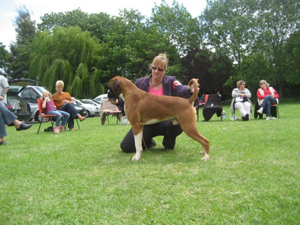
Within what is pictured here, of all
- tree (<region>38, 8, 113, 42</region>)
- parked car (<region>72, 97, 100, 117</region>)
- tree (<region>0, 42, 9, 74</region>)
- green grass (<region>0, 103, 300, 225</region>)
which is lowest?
green grass (<region>0, 103, 300, 225</region>)

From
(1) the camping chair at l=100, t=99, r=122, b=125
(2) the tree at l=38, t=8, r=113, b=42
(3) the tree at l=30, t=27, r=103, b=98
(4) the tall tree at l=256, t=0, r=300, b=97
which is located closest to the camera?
(1) the camping chair at l=100, t=99, r=122, b=125

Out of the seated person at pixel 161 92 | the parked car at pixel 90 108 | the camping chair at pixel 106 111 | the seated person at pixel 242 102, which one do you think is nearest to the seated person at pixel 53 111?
the camping chair at pixel 106 111

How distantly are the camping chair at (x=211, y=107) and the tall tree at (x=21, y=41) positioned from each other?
45.1m

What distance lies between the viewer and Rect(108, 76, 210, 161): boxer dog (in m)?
4.39

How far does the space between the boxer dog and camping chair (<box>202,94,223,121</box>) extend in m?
8.24

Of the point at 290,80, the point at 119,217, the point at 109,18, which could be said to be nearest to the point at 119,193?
the point at 119,217

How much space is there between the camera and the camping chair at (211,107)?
12.7 meters

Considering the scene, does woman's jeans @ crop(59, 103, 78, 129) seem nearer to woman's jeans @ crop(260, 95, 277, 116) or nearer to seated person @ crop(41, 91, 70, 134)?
seated person @ crop(41, 91, 70, 134)

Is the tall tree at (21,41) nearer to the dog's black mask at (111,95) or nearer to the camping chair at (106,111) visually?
the camping chair at (106,111)

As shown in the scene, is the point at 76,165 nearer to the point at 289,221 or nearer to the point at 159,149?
the point at 159,149

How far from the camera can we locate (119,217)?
2414mm

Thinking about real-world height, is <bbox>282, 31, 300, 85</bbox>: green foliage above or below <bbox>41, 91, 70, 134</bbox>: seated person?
above

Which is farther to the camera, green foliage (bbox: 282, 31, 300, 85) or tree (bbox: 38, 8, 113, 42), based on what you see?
tree (bbox: 38, 8, 113, 42)

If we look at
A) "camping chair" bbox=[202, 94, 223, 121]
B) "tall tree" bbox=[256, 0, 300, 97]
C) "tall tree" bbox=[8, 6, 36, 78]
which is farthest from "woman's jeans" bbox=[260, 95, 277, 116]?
"tall tree" bbox=[8, 6, 36, 78]
